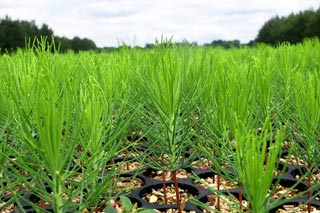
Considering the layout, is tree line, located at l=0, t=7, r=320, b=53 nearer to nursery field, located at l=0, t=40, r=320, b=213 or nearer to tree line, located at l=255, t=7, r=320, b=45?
tree line, located at l=255, t=7, r=320, b=45

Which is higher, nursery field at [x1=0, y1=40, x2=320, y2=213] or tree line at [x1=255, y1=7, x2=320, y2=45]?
tree line at [x1=255, y1=7, x2=320, y2=45]

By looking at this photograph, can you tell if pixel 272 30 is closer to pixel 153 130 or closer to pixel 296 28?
pixel 296 28

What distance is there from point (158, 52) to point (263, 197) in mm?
765

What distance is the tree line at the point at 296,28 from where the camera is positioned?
3272 centimetres

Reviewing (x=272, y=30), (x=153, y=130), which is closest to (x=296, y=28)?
(x=272, y=30)

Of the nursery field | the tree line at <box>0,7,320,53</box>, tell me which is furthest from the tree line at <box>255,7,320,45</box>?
the nursery field

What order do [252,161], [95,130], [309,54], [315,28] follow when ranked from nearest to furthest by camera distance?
[252,161]
[95,130]
[309,54]
[315,28]

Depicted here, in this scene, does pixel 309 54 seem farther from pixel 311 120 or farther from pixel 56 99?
pixel 56 99

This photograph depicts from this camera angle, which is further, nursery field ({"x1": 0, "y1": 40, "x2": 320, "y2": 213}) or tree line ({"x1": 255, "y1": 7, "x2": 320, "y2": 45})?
tree line ({"x1": 255, "y1": 7, "x2": 320, "y2": 45})

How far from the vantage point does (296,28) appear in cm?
3597

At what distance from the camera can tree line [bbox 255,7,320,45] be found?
3272 cm

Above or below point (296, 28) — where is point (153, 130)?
below

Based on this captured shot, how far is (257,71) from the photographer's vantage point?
1.51m

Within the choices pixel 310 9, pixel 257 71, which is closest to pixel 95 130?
pixel 257 71
